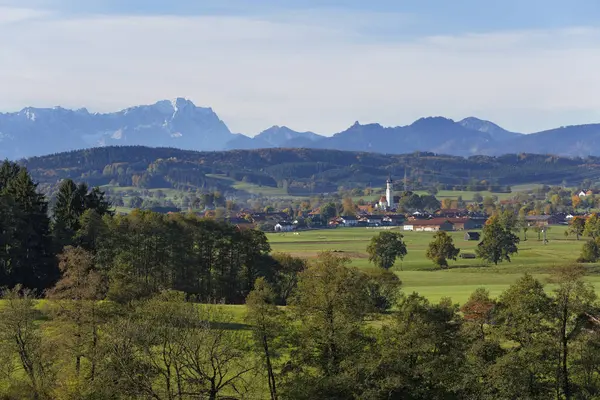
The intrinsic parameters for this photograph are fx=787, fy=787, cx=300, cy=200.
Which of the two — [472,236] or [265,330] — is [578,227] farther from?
[265,330]

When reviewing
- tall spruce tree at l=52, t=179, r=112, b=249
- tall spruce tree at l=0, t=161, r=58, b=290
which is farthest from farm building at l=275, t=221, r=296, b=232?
tall spruce tree at l=0, t=161, r=58, b=290

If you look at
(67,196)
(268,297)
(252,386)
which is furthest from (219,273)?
(252,386)

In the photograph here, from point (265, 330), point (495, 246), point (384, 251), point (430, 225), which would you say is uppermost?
point (265, 330)

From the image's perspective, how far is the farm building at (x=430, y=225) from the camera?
183375 millimetres

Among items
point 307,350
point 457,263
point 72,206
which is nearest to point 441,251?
point 457,263

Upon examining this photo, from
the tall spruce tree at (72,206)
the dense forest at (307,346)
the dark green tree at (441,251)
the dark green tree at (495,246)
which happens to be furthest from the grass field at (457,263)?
the tall spruce tree at (72,206)

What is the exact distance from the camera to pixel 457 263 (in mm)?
105812

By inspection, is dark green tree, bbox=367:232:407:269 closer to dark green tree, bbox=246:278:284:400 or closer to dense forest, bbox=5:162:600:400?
dense forest, bbox=5:162:600:400

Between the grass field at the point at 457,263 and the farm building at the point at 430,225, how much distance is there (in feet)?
67.6

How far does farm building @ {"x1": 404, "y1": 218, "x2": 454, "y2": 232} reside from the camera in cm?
18338

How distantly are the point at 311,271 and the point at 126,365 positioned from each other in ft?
37.3

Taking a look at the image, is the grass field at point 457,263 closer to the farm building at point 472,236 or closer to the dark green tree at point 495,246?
the dark green tree at point 495,246

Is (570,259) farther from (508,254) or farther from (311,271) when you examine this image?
(311,271)

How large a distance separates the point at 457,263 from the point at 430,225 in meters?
80.9
